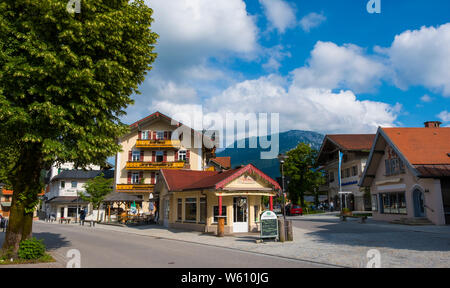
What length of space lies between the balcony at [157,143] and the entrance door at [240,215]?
25611 mm

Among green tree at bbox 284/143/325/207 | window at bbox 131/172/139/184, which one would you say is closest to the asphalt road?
window at bbox 131/172/139/184

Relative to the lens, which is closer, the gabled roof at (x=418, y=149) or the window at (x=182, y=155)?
the gabled roof at (x=418, y=149)

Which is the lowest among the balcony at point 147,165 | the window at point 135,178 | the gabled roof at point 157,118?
the window at point 135,178

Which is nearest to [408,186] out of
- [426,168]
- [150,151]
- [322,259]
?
[426,168]

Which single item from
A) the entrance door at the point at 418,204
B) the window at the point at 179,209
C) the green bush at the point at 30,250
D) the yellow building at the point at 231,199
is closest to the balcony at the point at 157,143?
the window at the point at 179,209

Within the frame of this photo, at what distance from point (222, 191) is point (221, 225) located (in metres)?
2.20

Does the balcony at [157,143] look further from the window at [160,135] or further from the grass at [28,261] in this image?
the grass at [28,261]

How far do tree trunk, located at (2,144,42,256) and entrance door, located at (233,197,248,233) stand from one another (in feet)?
42.3

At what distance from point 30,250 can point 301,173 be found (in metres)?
42.3

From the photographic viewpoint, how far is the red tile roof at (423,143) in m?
26.1

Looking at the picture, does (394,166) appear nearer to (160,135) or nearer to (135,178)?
(160,135)

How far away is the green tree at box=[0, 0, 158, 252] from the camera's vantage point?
10734 mm

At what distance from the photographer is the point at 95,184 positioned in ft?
140
